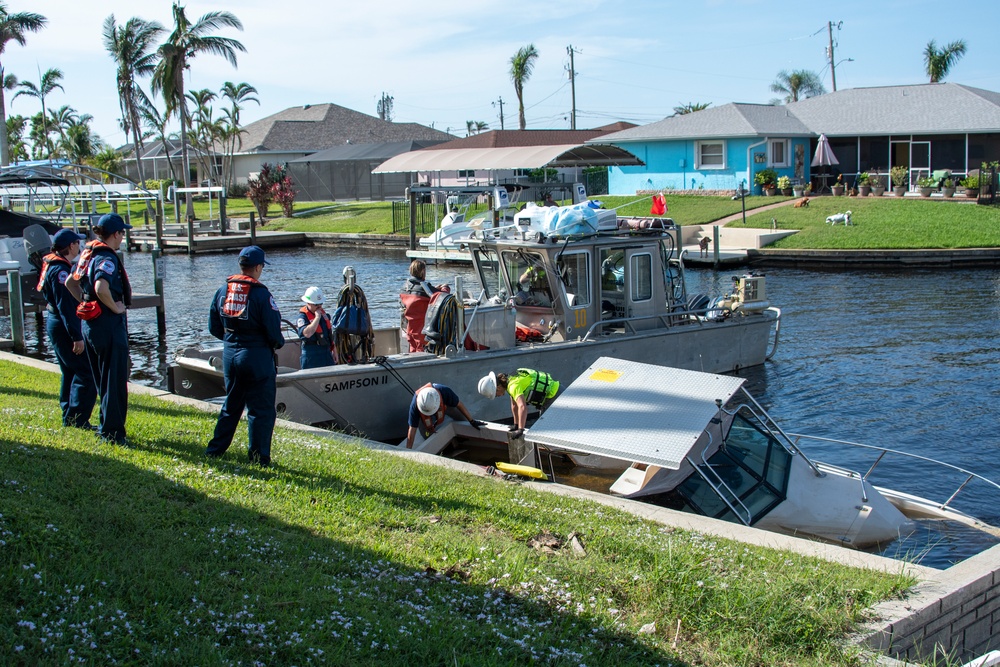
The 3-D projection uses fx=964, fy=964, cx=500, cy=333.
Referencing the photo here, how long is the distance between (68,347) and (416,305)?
5.45 meters

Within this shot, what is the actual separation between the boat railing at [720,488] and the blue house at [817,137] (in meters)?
35.6

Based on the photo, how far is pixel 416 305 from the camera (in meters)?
13.1

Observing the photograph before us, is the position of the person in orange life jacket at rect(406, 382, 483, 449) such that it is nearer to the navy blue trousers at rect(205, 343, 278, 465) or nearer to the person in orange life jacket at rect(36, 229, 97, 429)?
the navy blue trousers at rect(205, 343, 278, 465)

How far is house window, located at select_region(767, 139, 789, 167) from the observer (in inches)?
1700

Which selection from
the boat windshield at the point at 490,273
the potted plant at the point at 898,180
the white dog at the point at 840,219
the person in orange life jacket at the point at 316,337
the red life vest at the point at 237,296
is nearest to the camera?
the red life vest at the point at 237,296

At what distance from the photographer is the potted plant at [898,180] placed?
39125 millimetres

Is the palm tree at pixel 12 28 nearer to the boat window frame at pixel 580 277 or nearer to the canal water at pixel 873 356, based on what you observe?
the canal water at pixel 873 356

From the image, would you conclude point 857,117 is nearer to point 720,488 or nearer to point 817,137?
point 817,137

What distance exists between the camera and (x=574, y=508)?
7.27 meters

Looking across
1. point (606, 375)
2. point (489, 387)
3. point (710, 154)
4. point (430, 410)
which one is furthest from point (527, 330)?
point (710, 154)

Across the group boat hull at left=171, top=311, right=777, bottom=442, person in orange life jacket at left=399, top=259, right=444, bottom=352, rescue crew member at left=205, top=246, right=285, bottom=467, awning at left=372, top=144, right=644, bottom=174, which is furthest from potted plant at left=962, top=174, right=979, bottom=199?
rescue crew member at left=205, top=246, right=285, bottom=467

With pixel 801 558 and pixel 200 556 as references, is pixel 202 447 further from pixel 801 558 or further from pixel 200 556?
pixel 801 558

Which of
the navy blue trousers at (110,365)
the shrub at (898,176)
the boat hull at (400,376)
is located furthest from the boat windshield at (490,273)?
the shrub at (898,176)

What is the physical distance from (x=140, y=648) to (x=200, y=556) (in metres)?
1.19
